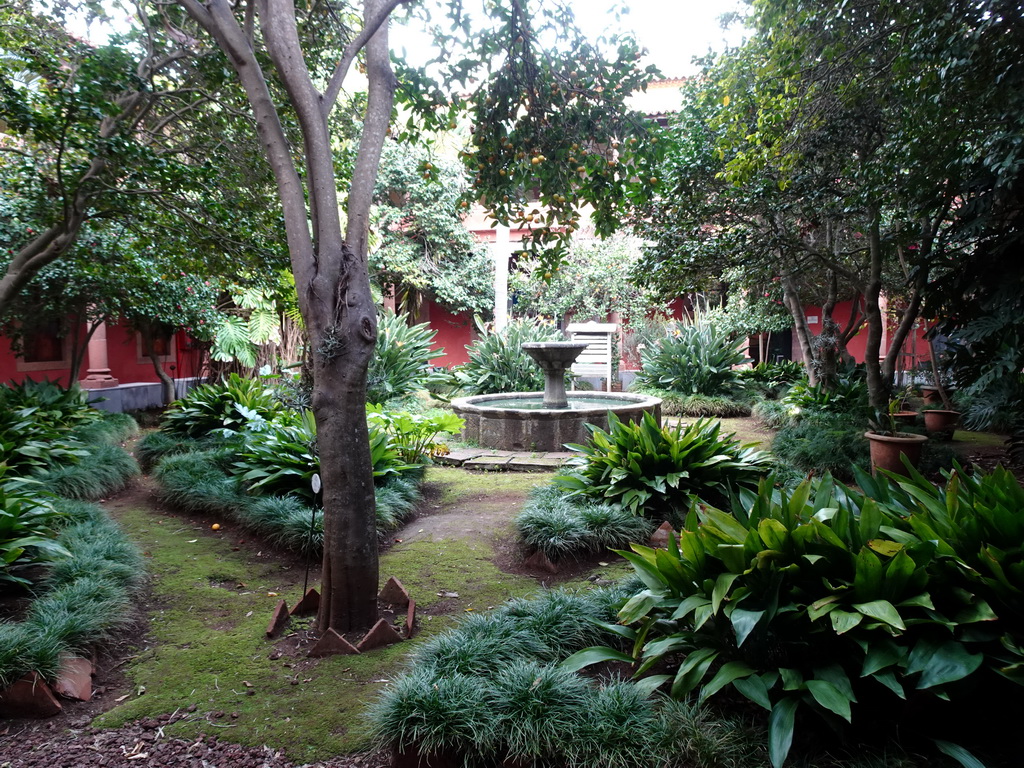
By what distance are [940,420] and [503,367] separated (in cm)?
726

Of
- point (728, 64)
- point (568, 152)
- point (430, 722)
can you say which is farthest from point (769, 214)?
point (430, 722)

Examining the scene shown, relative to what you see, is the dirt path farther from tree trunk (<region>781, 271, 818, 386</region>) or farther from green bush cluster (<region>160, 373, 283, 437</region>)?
tree trunk (<region>781, 271, 818, 386</region>)

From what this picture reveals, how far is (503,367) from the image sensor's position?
42.9 ft

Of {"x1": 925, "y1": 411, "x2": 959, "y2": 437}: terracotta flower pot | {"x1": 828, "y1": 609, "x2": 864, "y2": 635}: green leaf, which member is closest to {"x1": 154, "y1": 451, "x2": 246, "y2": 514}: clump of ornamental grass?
{"x1": 828, "y1": 609, "x2": 864, "y2": 635}: green leaf

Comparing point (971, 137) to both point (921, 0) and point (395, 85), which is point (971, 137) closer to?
point (921, 0)

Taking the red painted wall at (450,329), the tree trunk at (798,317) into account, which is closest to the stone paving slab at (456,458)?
the tree trunk at (798,317)

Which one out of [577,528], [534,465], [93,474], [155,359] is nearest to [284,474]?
[93,474]

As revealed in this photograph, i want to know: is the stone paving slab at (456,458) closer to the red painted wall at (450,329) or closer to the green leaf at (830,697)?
the green leaf at (830,697)

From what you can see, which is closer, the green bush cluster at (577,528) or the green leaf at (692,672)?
the green leaf at (692,672)

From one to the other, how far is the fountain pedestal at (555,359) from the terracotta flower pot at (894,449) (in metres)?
3.89

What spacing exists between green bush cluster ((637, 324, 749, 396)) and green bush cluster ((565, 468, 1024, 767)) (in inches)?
417

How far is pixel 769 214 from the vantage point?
760 centimetres

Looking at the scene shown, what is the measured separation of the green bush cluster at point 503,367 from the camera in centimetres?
1293

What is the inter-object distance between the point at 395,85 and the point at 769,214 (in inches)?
207
